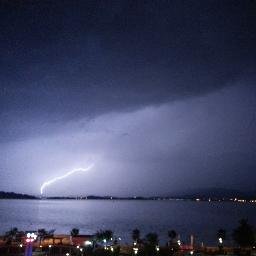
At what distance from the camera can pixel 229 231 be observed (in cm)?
12312

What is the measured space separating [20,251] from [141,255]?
481 inches

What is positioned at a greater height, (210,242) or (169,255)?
(169,255)

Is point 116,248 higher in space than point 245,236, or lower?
higher

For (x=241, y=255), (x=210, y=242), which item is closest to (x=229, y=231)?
(x=210, y=242)

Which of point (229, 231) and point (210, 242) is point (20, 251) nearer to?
point (210, 242)

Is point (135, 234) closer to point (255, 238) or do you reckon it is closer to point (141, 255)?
point (255, 238)

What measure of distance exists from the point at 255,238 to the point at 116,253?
27.2 m

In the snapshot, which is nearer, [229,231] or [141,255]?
[141,255]

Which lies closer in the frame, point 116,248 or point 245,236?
point 116,248

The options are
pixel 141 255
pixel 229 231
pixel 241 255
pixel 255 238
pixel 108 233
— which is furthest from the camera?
pixel 229 231

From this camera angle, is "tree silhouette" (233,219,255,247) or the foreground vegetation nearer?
the foreground vegetation

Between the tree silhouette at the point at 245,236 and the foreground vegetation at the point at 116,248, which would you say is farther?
the tree silhouette at the point at 245,236

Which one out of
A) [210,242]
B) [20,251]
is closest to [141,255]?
[20,251]

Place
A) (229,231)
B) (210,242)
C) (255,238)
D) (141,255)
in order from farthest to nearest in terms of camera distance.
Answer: (229,231), (210,242), (255,238), (141,255)
